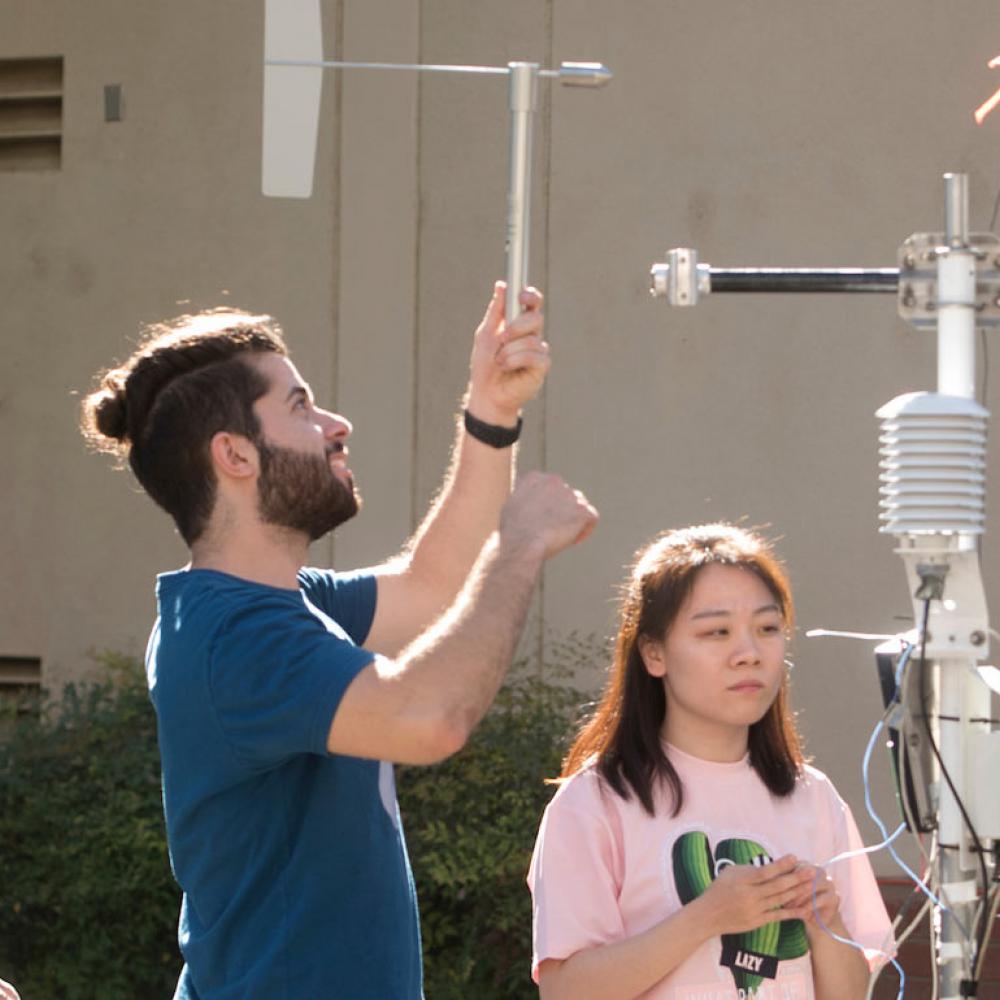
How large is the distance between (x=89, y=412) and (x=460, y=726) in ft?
2.86

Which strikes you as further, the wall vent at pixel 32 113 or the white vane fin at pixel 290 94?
the wall vent at pixel 32 113

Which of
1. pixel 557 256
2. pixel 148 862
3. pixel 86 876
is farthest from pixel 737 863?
pixel 557 256

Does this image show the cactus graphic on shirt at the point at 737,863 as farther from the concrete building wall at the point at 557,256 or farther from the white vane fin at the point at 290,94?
the concrete building wall at the point at 557,256

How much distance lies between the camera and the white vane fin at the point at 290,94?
2.45 meters

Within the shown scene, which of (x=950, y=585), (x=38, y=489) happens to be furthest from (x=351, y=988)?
(x=38, y=489)

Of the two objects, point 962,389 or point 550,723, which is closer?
point 962,389

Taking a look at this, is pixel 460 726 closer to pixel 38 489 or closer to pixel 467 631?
pixel 467 631

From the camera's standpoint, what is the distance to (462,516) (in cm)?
283

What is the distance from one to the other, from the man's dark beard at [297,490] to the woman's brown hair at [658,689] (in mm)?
592

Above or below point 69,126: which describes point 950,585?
below

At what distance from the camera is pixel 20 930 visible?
4902 mm

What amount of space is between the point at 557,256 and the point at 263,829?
365cm

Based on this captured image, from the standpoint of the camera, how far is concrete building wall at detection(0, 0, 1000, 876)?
556 centimetres

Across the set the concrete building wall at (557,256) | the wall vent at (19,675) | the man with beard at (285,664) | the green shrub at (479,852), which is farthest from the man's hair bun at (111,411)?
the wall vent at (19,675)
